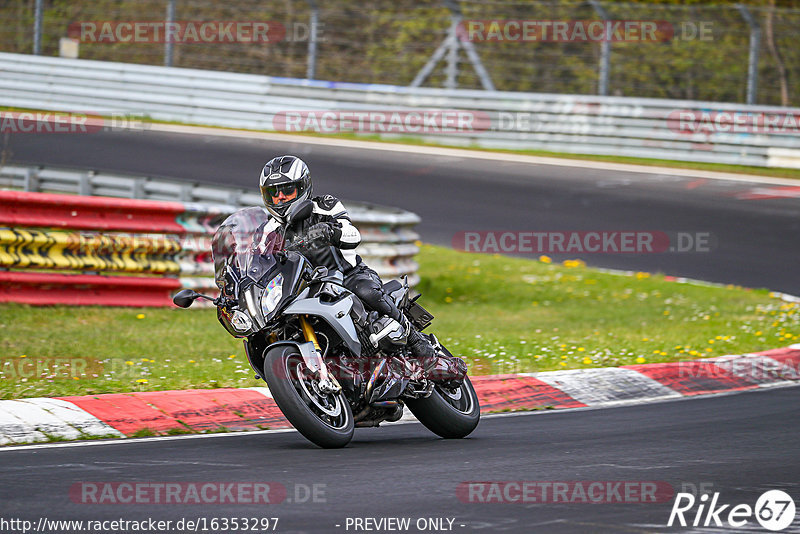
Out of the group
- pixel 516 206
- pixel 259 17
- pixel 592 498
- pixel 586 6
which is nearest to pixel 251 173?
pixel 516 206

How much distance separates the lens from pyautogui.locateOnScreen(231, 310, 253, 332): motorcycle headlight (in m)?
6.45

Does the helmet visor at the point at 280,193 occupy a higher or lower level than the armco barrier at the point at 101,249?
higher

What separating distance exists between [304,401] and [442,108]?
59.5 ft

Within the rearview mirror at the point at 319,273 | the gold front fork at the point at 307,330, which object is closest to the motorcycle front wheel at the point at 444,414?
the gold front fork at the point at 307,330

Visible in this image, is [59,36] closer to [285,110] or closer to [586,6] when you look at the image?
[285,110]

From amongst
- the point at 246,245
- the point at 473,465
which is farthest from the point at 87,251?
the point at 473,465

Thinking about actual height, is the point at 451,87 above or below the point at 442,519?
above

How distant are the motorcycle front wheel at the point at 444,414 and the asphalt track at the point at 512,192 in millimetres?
8432

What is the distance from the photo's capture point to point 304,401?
21.0 ft

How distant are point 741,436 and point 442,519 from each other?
9.68 ft

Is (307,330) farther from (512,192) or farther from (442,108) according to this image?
(442,108)

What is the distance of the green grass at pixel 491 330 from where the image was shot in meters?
8.86

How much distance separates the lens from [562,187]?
20.2 meters

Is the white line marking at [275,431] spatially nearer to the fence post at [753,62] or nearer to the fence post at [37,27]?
the fence post at [753,62]
